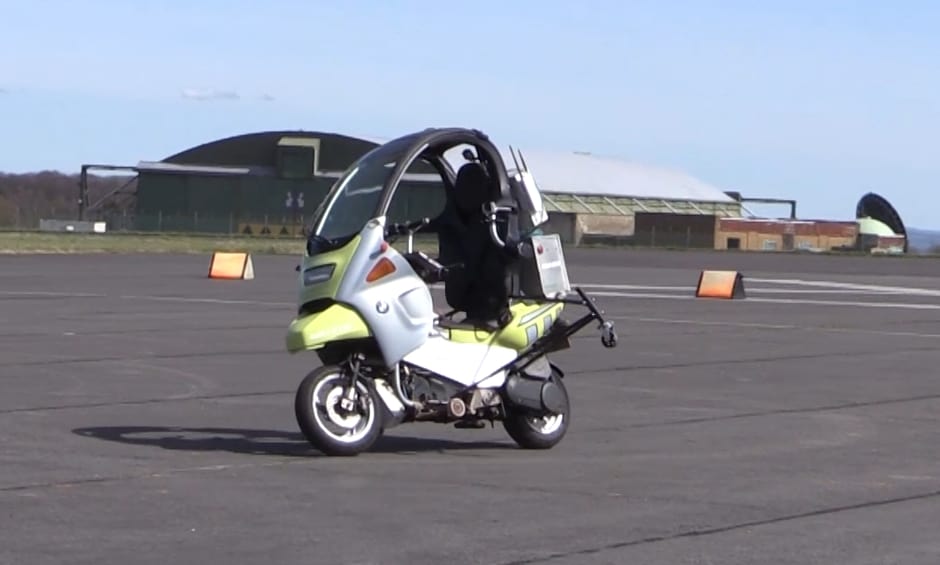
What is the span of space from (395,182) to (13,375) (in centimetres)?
561

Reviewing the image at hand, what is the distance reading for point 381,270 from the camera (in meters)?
10.5

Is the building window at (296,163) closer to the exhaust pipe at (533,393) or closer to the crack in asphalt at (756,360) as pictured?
the crack in asphalt at (756,360)

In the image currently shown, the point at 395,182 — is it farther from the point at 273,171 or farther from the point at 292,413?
the point at 273,171

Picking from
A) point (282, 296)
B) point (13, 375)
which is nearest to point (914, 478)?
point (13, 375)

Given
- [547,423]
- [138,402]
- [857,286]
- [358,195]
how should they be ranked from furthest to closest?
[857,286]
[138,402]
[547,423]
[358,195]

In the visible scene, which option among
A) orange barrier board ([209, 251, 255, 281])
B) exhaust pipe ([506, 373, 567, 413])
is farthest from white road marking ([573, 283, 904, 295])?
exhaust pipe ([506, 373, 567, 413])

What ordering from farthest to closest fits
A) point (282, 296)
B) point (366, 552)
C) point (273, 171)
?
point (273, 171), point (282, 296), point (366, 552)

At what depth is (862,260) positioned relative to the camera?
204 ft

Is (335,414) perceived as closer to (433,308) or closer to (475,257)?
(433,308)

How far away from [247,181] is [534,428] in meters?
80.5

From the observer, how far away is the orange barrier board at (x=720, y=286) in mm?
30406

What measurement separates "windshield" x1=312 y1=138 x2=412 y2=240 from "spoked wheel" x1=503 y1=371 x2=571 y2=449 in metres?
1.57

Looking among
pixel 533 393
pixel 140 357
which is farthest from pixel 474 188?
pixel 140 357

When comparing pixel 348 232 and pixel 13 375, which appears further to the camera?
pixel 13 375
